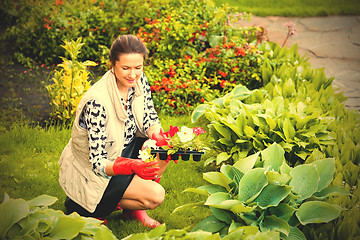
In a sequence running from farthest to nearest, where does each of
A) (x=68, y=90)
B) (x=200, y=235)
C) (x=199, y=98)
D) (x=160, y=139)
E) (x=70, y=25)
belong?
(x=70, y=25), (x=199, y=98), (x=68, y=90), (x=160, y=139), (x=200, y=235)

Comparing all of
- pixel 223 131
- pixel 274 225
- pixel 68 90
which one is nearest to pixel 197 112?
pixel 223 131

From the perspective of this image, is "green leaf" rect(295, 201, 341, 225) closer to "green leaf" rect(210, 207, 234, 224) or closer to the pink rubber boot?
"green leaf" rect(210, 207, 234, 224)

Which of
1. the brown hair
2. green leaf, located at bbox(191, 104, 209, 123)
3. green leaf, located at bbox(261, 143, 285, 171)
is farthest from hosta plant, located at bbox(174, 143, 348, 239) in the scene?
green leaf, located at bbox(191, 104, 209, 123)

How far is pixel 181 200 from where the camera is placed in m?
3.66

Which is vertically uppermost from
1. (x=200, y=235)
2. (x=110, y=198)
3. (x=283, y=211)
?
(x=200, y=235)

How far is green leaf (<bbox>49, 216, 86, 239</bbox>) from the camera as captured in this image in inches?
82.3

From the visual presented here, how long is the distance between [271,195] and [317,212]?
299 mm

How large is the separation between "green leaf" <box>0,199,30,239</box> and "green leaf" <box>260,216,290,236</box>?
4.65 ft

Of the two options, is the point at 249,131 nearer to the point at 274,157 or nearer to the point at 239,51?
the point at 274,157

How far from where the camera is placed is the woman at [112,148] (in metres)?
2.85

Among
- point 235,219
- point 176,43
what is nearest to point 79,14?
point 176,43

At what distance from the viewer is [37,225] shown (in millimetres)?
2072

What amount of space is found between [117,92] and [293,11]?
773 centimetres

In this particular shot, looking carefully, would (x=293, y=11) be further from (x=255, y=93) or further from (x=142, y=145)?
(x=142, y=145)
